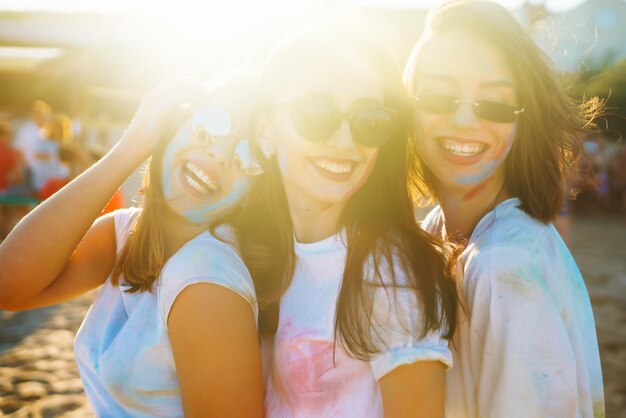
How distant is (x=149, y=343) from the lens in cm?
187

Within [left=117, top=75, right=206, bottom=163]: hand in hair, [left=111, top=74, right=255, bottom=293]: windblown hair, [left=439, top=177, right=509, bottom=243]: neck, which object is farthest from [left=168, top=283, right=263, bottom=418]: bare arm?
[left=439, top=177, right=509, bottom=243]: neck

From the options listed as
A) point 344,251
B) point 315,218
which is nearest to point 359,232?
point 344,251

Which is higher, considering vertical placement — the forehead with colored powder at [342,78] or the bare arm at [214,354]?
the forehead with colored powder at [342,78]

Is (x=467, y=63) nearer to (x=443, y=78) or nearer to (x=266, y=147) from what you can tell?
(x=443, y=78)

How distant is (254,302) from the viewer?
6.00ft

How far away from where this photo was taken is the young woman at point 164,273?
171cm

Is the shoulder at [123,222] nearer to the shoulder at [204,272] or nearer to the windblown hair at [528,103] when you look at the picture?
the shoulder at [204,272]

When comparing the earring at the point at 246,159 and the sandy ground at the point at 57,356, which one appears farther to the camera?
the sandy ground at the point at 57,356

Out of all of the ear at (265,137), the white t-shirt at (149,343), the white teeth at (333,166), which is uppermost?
the ear at (265,137)

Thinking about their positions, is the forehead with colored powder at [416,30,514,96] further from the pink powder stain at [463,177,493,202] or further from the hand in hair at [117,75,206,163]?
the hand in hair at [117,75,206,163]

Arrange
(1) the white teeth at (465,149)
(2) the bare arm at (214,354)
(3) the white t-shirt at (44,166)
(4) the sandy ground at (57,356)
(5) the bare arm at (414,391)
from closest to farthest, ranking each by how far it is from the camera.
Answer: (5) the bare arm at (414,391) < (2) the bare arm at (214,354) < (1) the white teeth at (465,149) < (4) the sandy ground at (57,356) < (3) the white t-shirt at (44,166)

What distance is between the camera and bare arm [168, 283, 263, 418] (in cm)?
169

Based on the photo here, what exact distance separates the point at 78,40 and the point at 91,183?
66.4 feet

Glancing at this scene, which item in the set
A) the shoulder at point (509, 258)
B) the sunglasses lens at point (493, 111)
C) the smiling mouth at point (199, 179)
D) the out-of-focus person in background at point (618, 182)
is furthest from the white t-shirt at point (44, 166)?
the out-of-focus person in background at point (618, 182)
